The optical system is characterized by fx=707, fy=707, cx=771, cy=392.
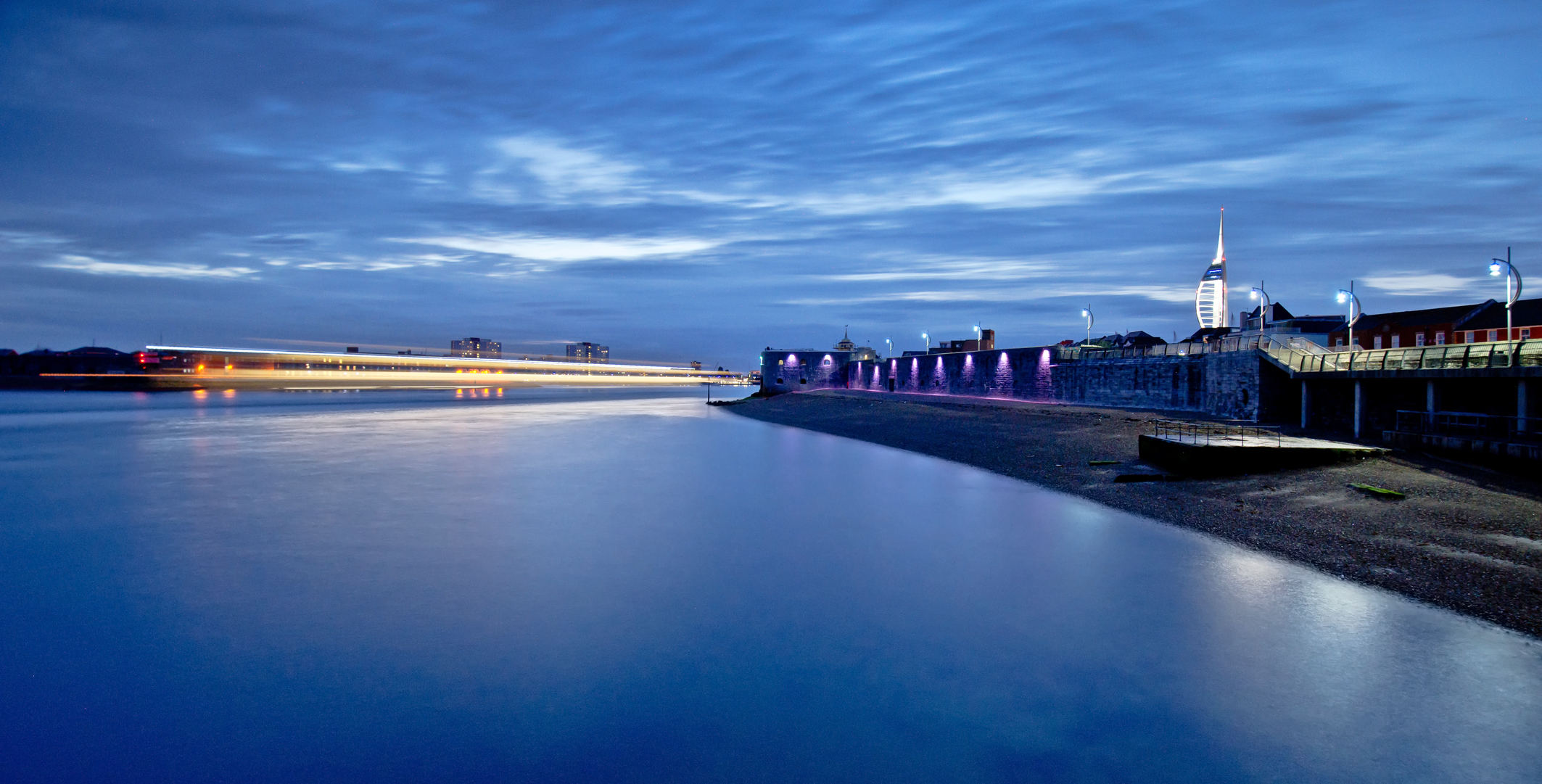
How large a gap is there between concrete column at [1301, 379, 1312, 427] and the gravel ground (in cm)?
533

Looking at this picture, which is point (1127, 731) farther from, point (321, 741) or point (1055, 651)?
point (321, 741)

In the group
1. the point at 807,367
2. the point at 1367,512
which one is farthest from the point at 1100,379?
the point at 807,367

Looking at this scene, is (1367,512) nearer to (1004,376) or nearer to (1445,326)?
(1004,376)

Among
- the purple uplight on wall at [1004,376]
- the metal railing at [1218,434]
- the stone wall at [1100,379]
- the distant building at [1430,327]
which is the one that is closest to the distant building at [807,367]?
the stone wall at [1100,379]

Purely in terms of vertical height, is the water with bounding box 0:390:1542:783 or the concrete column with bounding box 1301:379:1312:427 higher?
the concrete column with bounding box 1301:379:1312:427

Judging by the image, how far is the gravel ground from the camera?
10234mm

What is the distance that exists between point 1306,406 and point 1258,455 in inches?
451

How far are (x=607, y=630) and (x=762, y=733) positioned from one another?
3.39 m

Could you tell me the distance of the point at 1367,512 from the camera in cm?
1406

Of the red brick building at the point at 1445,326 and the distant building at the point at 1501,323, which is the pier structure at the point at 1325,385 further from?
the distant building at the point at 1501,323

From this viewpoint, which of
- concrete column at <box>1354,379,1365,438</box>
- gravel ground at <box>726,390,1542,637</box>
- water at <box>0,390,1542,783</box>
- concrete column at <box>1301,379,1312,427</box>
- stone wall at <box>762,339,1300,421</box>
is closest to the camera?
water at <box>0,390,1542,783</box>

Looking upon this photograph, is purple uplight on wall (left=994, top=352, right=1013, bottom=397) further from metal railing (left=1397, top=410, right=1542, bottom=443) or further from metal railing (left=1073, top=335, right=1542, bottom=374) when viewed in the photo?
metal railing (left=1397, top=410, right=1542, bottom=443)

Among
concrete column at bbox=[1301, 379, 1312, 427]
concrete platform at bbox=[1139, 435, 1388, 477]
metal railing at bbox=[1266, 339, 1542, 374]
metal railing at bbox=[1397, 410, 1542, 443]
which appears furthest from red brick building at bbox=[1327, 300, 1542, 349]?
concrete platform at bbox=[1139, 435, 1388, 477]

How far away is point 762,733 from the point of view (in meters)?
6.61
